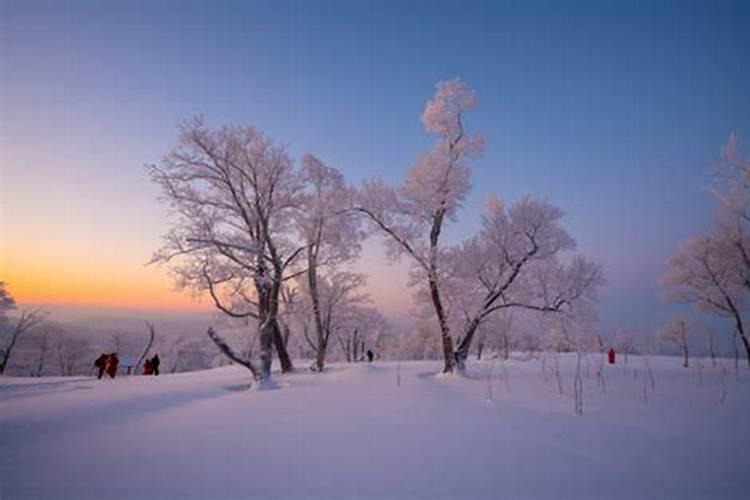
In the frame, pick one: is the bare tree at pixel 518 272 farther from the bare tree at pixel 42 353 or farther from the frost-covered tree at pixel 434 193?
the bare tree at pixel 42 353

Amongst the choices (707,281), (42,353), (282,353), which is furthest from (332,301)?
(42,353)

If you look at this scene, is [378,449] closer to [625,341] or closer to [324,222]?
[324,222]

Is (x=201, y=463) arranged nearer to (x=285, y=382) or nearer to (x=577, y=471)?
(x=577, y=471)

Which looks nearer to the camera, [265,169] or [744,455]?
[744,455]

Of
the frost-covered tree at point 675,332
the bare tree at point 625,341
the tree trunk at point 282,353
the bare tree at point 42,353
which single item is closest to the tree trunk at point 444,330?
the tree trunk at point 282,353

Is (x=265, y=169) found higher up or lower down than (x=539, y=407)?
higher up

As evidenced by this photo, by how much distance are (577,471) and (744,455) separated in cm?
322

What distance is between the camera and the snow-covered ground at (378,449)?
17.8 feet

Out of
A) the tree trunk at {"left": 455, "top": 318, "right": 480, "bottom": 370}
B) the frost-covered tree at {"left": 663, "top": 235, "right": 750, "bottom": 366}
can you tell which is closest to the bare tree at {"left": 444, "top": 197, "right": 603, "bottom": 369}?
the tree trunk at {"left": 455, "top": 318, "right": 480, "bottom": 370}

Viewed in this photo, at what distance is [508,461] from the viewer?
20.5 feet

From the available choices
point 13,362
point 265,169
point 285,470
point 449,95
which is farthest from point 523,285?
point 13,362

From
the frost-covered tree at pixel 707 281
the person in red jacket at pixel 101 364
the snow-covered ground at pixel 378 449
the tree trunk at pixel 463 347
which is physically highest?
the frost-covered tree at pixel 707 281

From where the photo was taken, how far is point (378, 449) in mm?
6766

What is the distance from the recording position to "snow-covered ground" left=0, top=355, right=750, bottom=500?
542cm
